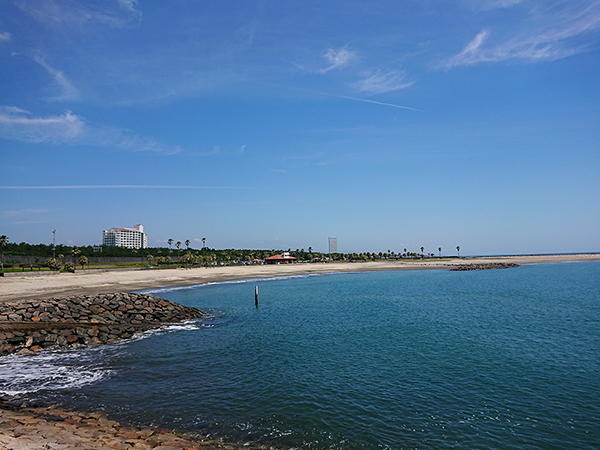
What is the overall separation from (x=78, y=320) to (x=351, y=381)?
23.6 m

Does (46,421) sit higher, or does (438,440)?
(46,421)

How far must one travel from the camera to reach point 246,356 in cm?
2300

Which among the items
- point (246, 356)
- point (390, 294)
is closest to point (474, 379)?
point (246, 356)

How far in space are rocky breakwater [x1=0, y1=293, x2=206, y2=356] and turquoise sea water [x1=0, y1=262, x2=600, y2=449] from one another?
9.03ft

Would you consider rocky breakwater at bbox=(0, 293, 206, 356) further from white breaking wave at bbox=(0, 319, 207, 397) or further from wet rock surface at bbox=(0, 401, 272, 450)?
wet rock surface at bbox=(0, 401, 272, 450)

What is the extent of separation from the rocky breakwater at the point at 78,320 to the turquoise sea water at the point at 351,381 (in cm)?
275

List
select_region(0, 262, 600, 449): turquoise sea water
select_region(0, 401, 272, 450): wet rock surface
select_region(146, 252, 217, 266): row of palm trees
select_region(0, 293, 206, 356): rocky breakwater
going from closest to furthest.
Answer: select_region(0, 401, 272, 450): wet rock surface < select_region(0, 262, 600, 449): turquoise sea water < select_region(0, 293, 206, 356): rocky breakwater < select_region(146, 252, 217, 266): row of palm trees

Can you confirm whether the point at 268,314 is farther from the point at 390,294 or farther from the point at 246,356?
the point at 390,294

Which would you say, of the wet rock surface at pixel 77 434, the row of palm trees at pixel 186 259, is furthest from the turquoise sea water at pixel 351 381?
the row of palm trees at pixel 186 259

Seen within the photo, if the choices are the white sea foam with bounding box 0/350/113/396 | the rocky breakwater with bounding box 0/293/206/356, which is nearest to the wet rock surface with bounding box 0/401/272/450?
the white sea foam with bounding box 0/350/113/396

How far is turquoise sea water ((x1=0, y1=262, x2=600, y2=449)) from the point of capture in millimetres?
13234

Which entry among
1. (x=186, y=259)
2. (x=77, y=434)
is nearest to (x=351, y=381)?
(x=77, y=434)

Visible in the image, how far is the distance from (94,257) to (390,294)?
11604 cm

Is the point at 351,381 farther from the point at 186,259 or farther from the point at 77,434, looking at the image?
the point at 186,259
